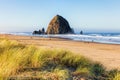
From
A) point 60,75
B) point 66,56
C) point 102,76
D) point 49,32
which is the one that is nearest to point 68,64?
point 66,56

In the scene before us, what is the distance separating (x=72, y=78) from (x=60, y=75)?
0.33 meters

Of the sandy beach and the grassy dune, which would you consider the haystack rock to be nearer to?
the sandy beach

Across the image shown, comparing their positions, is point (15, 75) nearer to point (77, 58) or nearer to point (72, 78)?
point (72, 78)

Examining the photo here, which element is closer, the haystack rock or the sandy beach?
the sandy beach

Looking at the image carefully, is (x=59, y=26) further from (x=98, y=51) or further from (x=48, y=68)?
(x=48, y=68)

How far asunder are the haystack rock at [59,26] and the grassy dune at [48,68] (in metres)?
60.4

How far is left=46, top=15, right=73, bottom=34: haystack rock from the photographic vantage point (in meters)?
69.1

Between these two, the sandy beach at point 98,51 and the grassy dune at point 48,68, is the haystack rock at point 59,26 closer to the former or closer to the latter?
the sandy beach at point 98,51

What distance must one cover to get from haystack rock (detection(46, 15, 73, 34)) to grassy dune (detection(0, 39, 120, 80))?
198 ft

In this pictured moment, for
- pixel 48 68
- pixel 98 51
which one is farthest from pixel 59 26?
pixel 48 68

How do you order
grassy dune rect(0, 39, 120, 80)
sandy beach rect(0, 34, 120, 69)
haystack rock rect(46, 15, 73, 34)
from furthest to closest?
haystack rock rect(46, 15, 73, 34) < sandy beach rect(0, 34, 120, 69) < grassy dune rect(0, 39, 120, 80)

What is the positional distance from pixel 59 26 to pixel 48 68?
2451 inches

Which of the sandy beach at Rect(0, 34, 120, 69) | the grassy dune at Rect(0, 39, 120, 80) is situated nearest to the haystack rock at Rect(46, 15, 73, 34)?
the sandy beach at Rect(0, 34, 120, 69)

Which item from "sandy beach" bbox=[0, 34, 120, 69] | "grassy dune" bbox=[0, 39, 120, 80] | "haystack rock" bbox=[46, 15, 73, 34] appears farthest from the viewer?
"haystack rock" bbox=[46, 15, 73, 34]
